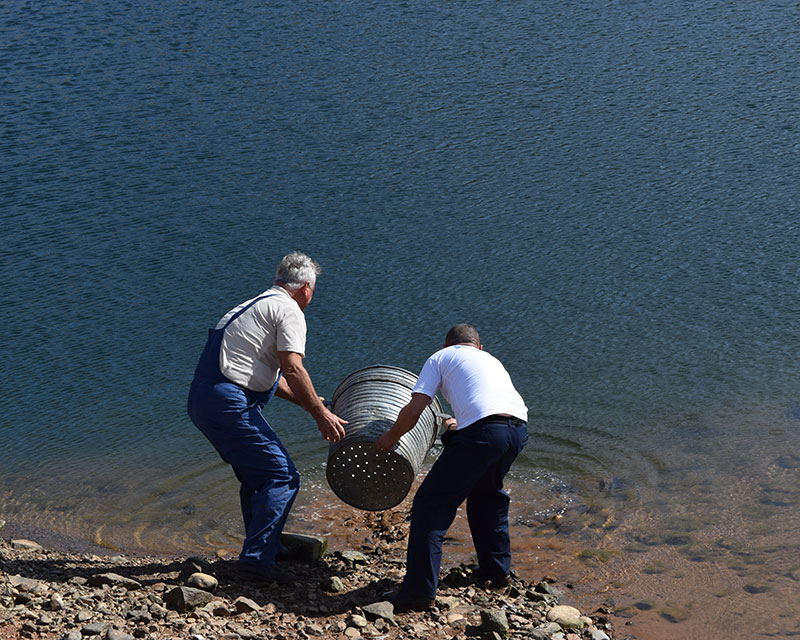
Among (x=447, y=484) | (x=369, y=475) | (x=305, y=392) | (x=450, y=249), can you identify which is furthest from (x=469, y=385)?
(x=450, y=249)

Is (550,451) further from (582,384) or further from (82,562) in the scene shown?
(82,562)

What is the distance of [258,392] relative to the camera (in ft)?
17.1

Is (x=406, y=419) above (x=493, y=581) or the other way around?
above

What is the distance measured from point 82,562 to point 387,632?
1998mm

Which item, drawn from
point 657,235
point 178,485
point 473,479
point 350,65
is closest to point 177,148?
point 350,65

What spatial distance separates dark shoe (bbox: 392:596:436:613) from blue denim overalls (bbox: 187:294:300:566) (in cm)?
74

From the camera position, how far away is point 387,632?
15.8ft

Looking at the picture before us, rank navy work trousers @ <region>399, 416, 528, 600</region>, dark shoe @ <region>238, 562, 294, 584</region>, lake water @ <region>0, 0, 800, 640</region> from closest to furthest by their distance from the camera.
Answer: navy work trousers @ <region>399, 416, 528, 600</region> → dark shoe @ <region>238, 562, 294, 584</region> → lake water @ <region>0, 0, 800, 640</region>

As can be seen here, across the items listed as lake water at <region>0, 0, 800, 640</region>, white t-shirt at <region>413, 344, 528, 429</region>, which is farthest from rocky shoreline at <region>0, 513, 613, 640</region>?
white t-shirt at <region>413, 344, 528, 429</region>

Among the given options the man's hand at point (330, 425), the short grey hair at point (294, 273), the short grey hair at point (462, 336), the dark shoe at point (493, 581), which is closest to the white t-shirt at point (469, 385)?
the short grey hair at point (462, 336)

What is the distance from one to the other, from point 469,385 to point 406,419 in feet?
1.23

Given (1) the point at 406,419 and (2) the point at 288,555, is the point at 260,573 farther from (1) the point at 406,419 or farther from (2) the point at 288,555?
(1) the point at 406,419

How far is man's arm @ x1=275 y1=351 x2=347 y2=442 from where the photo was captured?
503cm

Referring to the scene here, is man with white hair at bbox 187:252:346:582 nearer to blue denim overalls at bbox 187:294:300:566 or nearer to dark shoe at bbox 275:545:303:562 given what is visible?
blue denim overalls at bbox 187:294:300:566
